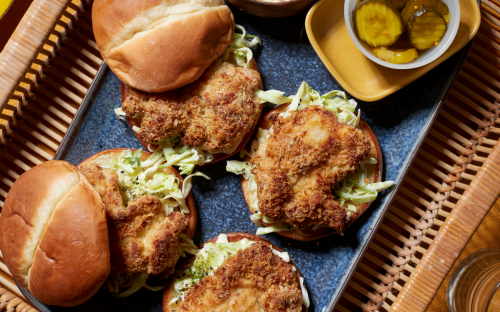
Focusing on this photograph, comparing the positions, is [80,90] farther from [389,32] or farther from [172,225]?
[389,32]

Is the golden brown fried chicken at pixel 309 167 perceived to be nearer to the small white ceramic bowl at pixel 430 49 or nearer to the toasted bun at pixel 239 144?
the toasted bun at pixel 239 144

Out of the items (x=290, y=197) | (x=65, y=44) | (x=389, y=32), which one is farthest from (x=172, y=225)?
(x=389, y=32)

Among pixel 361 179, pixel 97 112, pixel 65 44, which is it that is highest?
pixel 65 44

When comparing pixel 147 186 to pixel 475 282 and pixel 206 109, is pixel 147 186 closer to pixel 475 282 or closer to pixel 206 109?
pixel 206 109

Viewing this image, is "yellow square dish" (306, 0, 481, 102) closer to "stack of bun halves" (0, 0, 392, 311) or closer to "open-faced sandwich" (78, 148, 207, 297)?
"stack of bun halves" (0, 0, 392, 311)

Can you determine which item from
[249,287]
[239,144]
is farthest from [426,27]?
[249,287]

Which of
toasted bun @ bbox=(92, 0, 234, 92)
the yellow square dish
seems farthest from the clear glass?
toasted bun @ bbox=(92, 0, 234, 92)

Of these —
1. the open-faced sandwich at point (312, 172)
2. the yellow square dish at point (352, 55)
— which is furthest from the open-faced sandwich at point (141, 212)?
the yellow square dish at point (352, 55)
